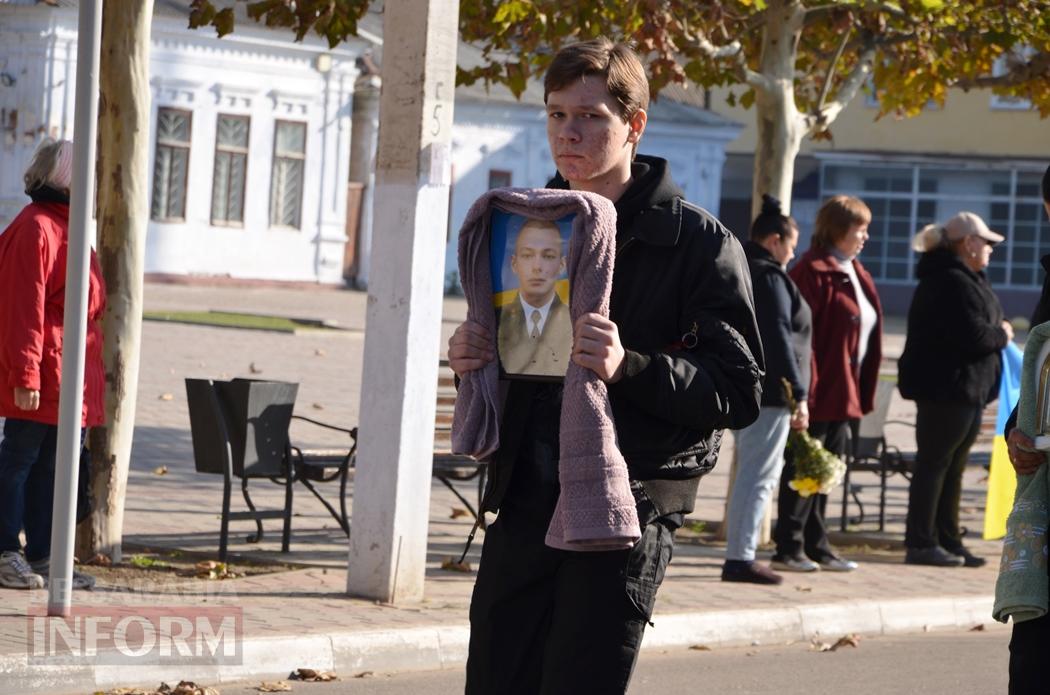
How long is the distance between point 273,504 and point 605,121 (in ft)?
27.5

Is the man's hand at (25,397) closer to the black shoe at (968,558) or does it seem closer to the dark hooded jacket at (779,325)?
the dark hooded jacket at (779,325)

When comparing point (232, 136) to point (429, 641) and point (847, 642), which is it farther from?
point (429, 641)

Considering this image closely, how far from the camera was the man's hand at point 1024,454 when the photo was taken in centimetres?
496

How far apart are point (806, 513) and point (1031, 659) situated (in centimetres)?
594

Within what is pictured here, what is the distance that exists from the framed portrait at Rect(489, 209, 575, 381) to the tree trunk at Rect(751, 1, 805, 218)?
813 cm

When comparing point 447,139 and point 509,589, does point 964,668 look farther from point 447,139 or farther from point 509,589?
point 509,589

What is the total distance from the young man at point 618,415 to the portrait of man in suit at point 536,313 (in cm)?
7

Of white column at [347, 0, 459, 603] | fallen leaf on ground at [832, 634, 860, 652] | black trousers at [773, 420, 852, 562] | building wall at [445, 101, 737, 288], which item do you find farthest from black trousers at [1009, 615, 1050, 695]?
building wall at [445, 101, 737, 288]

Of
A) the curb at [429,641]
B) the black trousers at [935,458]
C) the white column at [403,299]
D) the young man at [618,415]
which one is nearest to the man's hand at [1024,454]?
the young man at [618,415]

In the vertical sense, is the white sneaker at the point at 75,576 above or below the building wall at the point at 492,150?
below

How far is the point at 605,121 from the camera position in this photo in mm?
4070

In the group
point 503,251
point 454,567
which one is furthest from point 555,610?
point 454,567

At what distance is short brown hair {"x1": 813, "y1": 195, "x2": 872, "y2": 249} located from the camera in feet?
34.9

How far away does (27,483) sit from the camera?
840 cm
